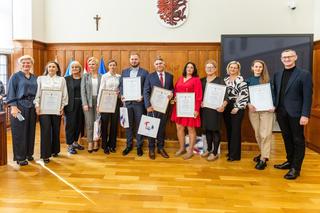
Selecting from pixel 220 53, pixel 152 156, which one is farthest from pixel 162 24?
pixel 152 156

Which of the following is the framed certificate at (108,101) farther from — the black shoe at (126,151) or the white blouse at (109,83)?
the black shoe at (126,151)

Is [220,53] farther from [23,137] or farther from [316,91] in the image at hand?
[23,137]

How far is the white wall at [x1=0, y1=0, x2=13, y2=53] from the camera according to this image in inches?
232

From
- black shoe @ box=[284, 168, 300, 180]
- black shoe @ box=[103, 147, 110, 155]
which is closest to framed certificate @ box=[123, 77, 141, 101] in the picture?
black shoe @ box=[103, 147, 110, 155]

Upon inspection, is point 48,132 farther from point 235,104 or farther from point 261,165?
point 261,165

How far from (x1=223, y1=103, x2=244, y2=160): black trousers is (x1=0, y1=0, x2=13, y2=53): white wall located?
14.7 ft

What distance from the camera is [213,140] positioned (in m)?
4.44

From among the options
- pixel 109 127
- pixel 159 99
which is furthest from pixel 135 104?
pixel 109 127

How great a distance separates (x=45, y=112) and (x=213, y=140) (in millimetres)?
2407

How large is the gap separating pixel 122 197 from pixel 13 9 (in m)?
4.90

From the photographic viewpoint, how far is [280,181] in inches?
135

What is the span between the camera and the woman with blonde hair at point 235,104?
4.13m

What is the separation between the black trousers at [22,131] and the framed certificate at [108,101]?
3.13 feet

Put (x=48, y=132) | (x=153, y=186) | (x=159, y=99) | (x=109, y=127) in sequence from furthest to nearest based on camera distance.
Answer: (x=109, y=127), (x=159, y=99), (x=48, y=132), (x=153, y=186)
